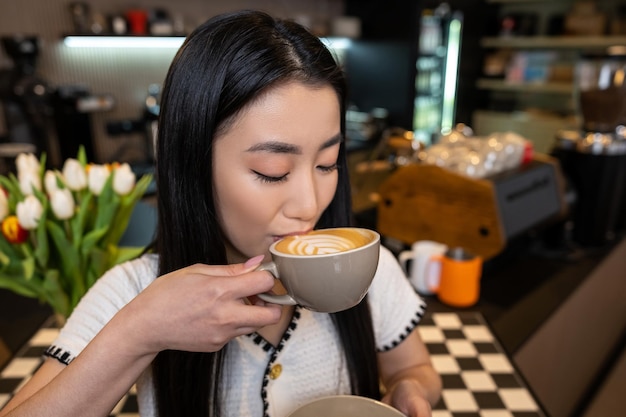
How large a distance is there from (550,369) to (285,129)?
137cm

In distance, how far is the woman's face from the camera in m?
→ 0.67

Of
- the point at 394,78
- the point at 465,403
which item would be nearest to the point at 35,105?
the point at 465,403

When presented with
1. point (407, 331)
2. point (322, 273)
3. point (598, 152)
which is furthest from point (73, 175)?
point (598, 152)

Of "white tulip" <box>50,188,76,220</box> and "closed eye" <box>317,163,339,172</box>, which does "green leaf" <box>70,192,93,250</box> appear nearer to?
"white tulip" <box>50,188,76,220</box>

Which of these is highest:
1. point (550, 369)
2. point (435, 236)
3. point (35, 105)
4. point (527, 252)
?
point (35, 105)

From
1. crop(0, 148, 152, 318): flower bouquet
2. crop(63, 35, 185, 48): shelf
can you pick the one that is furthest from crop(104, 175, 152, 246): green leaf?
crop(63, 35, 185, 48): shelf

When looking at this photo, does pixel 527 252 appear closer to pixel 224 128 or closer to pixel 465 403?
pixel 465 403

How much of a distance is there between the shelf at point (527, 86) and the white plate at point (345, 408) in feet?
16.2

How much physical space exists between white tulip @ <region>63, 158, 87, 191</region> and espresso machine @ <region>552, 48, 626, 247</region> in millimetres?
1857

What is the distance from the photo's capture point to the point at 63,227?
39.2 inches

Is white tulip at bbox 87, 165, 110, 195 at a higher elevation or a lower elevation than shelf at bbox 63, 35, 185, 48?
lower

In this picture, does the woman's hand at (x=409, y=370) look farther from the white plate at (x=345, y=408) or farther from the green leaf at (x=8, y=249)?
the green leaf at (x=8, y=249)

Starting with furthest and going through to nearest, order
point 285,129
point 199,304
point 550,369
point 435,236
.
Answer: point 435,236 < point 550,369 < point 285,129 < point 199,304

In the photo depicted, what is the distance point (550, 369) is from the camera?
1537mm
